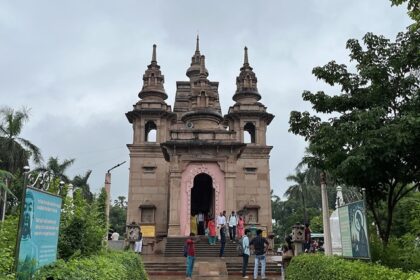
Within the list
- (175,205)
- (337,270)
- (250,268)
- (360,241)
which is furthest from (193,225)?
(337,270)

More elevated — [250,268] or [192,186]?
[192,186]

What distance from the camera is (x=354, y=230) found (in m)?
8.88

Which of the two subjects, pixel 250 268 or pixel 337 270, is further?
pixel 250 268

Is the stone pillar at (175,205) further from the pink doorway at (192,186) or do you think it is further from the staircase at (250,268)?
the staircase at (250,268)

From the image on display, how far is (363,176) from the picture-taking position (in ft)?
34.6

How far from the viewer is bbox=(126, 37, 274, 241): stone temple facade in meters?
26.1

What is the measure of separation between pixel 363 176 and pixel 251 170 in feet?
80.2

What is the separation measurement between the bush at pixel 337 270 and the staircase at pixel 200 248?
25.0ft

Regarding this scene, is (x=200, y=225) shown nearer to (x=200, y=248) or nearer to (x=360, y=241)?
(x=200, y=248)

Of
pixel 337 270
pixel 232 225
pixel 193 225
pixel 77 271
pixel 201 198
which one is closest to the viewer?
pixel 77 271

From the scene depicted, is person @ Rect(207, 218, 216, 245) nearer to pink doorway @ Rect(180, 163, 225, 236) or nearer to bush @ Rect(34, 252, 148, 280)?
pink doorway @ Rect(180, 163, 225, 236)

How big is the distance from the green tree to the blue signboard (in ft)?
21.7

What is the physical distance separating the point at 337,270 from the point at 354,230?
1.27 metres

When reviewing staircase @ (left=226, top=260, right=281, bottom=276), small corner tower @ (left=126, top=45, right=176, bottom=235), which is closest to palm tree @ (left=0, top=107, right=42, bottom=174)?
small corner tower @ (left=126, top=45, right=176, bottom=235)
